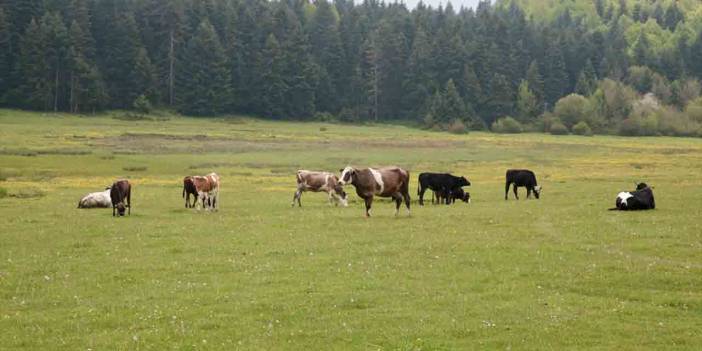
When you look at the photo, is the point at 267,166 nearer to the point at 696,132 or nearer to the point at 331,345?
the point at 331,345

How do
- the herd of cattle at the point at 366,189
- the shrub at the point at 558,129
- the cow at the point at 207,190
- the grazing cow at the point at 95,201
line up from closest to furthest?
1. the herd of cattle at the point at 366,189
2. the cow at the point at 207,190
3. the grazing cow at the point at 95,201
4. the shrub at the point at 558,129

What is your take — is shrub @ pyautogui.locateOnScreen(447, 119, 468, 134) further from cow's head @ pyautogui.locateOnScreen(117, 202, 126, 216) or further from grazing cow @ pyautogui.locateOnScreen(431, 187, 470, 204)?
cow's head @ pyautogui.locateOnScreen(117, 202, 126, 216)

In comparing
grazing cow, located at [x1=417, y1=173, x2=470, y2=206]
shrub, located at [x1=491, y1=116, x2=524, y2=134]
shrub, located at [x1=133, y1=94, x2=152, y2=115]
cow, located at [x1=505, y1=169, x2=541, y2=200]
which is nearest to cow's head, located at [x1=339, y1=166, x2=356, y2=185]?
grazing cow, located at [x1=417, y1=173, x2=470, y2=206]

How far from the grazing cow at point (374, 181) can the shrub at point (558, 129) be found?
10052 cm

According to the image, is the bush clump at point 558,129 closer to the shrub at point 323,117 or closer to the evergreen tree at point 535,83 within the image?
the evergreen tree at point 535,83

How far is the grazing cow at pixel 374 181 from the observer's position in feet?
102

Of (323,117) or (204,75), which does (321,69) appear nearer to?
(323,117)

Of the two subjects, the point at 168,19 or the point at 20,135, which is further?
the point at 168,19

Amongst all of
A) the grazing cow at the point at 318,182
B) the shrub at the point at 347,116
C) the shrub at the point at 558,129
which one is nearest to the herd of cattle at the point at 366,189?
the grazing cow at the point at 318,182

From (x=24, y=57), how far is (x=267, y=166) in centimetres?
6310

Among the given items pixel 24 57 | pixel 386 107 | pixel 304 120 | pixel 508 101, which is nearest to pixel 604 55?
pixel 508 101

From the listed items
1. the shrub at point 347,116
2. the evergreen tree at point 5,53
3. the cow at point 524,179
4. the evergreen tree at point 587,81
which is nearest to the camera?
the cow at point 524,179

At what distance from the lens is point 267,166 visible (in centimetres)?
6066

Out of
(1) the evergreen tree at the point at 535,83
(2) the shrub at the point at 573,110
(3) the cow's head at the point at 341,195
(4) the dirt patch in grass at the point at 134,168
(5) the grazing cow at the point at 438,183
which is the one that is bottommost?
(4) the dirt patch in grass at the point at 134,168
